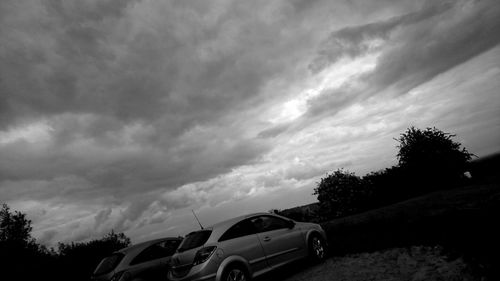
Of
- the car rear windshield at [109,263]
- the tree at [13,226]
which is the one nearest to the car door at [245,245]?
the car rear windshield at [109,263]

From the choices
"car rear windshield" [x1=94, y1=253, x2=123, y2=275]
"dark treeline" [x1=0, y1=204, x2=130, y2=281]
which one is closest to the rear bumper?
"car rear windshield" [x1=94, y1=253, x2=123, y2=275]

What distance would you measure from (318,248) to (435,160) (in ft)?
62.2

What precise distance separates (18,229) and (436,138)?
2119 inches

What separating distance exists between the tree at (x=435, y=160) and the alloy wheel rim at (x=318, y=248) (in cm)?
1810

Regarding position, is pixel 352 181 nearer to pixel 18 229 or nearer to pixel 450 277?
pixel 450 277

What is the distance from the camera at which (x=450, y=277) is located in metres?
4.64

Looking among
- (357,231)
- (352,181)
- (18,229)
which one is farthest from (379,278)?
(18,229)

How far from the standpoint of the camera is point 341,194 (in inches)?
766

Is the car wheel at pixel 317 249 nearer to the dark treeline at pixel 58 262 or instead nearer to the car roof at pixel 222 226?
the car roof at pixel 222 226

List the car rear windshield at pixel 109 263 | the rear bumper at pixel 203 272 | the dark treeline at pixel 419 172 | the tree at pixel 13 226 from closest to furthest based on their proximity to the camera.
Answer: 1. the rear bumper at pixel 203 272
2. the car rear windshield at pixel 109 263
3. the dark treeline at pixel 419 172
4. the tree at pixel 13 226

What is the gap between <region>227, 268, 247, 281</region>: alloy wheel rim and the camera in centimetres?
609

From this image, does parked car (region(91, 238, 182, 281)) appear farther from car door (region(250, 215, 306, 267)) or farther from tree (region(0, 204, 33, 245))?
tree (region(0, 204, 33, 245))

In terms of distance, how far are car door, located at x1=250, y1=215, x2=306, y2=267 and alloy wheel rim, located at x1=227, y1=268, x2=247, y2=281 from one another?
831 mm

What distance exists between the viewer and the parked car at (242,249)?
19.7 feet
